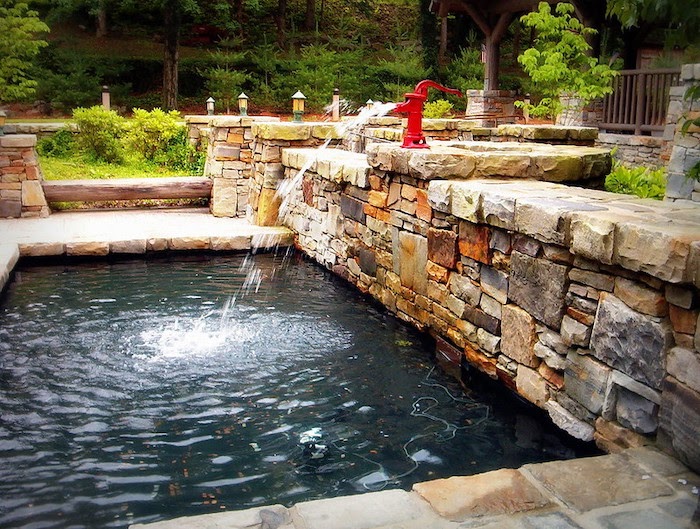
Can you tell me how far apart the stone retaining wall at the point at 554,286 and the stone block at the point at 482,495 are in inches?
27.8

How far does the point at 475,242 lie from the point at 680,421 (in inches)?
72.4

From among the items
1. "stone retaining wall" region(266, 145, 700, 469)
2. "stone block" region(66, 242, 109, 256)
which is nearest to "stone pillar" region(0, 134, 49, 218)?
"stone block" region(66, 242, 109, 256)

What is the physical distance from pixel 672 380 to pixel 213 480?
6.62 ft

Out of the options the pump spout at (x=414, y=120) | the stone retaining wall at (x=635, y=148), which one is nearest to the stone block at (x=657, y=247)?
the pump spout at (x=414, y=120)

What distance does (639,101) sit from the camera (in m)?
11.3

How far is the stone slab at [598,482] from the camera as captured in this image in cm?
250

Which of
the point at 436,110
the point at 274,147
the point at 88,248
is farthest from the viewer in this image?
the point at 436,110

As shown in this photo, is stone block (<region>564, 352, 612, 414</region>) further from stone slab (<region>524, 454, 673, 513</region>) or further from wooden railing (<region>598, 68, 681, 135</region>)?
wooden railing (<region>598, 68, 681, 135</region>)

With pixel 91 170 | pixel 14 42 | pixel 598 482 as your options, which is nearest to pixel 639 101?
pixel 91 170

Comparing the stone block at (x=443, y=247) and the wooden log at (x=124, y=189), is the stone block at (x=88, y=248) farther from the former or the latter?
the stone block at (x=443, y=247)

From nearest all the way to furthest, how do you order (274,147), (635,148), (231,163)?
(274,147), (231,163), (635,148)

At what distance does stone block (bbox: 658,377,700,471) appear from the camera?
268 centimetres

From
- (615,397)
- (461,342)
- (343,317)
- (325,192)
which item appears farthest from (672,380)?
(325,192)

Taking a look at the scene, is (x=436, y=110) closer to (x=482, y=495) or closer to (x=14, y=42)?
(x=14, y=42)
